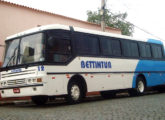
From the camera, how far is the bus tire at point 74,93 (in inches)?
442

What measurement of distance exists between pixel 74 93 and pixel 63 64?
4.19 feet

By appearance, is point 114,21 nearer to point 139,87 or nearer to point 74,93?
point 139,87

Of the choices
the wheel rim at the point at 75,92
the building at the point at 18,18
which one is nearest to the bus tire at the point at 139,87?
the wheel rim at the point at 75,92

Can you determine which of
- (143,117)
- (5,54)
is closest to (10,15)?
Result: (5,54)

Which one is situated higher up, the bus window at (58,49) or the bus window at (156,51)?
the bus window at (156,51)

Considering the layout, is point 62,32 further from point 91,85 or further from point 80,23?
point 80,23

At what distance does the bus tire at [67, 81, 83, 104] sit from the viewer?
11219 millimetres

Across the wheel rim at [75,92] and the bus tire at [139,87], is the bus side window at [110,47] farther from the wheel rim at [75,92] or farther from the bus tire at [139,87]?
the wheel rim at [75,92]

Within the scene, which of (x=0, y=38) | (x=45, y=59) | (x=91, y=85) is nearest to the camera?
(x=45, y=59)

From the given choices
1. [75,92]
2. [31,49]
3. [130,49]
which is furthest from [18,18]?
[75,92]

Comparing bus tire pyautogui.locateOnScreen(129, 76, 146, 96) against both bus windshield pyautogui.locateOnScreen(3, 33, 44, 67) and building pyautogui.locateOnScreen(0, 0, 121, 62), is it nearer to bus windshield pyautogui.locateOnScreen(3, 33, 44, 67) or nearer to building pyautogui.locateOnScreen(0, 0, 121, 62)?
building pyautogui.locateOnScreen(0, 0, 121, 62)

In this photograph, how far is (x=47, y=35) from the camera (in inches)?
426

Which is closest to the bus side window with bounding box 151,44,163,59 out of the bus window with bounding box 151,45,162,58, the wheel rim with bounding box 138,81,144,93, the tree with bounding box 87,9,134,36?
the bus window with bounding box 151,45,162,58

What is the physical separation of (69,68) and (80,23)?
34.1ft
